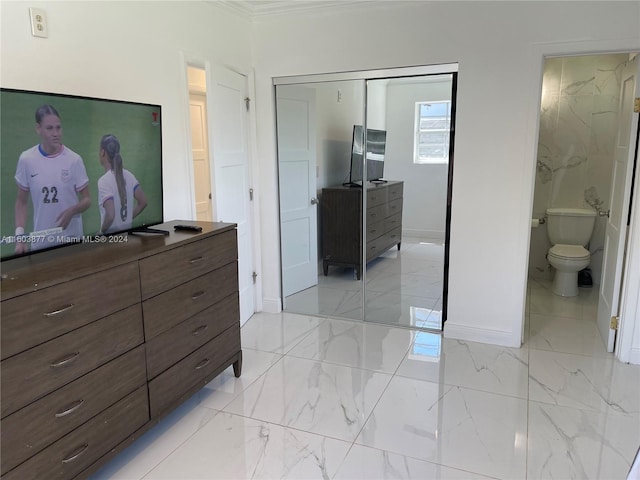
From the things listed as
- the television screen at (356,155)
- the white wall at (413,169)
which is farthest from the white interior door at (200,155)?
the white wall at (413,169)

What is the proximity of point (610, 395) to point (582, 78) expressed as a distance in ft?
10.4

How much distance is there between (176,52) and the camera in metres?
2.91

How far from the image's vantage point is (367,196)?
381cm

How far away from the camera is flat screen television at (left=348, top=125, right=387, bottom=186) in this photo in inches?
145

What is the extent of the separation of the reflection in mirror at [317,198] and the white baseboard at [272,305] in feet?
0.24

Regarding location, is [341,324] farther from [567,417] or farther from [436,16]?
[436,16]

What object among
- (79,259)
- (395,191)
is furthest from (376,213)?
(79,259)

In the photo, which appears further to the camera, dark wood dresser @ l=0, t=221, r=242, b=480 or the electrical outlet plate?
the electrical outlet plate

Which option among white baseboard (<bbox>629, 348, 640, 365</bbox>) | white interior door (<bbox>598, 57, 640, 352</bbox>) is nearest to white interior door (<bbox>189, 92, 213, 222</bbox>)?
white interior door (<bbox>598, 57, 640, 352</bbox>)

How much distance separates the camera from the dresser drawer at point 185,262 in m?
2.10

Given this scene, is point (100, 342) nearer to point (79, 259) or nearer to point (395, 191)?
point (79, 259)

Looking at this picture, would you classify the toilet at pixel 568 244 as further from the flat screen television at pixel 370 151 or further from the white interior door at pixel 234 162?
the white interior door at pixel 234 162

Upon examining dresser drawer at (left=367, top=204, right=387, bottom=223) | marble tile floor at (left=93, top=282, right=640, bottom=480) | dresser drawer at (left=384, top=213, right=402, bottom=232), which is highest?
dresser drawer at (left=367, top=204, right=387, bottom=223)

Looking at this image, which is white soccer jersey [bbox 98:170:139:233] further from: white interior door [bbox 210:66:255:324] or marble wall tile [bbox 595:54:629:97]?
marble wall tile [bbox 595:54:629:97]
